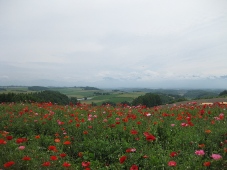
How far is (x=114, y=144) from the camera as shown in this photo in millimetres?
5812

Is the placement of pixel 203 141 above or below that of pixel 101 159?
above

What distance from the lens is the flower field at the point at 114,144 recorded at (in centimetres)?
447

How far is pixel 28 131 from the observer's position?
7.43 meters

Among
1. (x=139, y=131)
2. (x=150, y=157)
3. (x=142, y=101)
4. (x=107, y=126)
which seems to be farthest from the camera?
(x=142, y=101)

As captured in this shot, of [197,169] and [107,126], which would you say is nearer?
[197,169]

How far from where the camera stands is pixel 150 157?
4.92 meters

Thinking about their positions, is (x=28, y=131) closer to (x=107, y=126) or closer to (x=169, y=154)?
(x=107, y=126)

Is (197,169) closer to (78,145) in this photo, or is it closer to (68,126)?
(78,145)

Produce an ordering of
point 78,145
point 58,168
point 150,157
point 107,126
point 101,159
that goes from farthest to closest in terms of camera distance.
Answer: point 107,126 < point 78,145 < point 101,159 < point 150,157 < point 58,168

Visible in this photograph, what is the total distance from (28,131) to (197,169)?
17.8 ft

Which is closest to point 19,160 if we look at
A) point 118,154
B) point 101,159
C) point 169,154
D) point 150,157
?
point 101,159

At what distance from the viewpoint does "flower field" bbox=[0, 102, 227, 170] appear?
447 cm

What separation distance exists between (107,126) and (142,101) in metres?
64.1

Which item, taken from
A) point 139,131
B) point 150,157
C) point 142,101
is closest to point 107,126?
point 139,131
